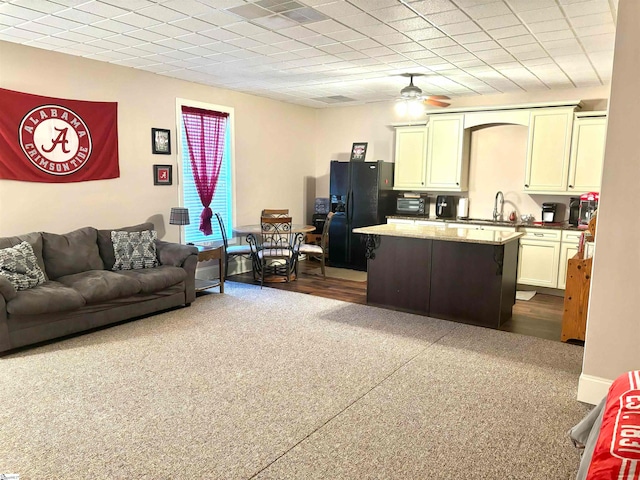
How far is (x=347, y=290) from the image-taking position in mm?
6277

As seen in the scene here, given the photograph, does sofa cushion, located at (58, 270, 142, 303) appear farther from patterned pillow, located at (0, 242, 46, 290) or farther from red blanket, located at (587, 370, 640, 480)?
red blanket, located at (587, 370, 640, 480)

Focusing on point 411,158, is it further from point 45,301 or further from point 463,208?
point 45,301

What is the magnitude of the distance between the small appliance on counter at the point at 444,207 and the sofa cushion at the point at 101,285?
4.49 m

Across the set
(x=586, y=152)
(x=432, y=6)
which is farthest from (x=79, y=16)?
(x=586, y=152)

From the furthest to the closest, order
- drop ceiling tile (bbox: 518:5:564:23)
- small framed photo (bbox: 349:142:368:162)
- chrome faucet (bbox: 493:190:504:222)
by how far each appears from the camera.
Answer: small framed photo (bbox: 349:142:368:162)
chrome faucet (bbox: 493:190:504:222)
drop ceiling tile (bbox: 518:5:564:23)

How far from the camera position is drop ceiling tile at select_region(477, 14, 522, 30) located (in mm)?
3691

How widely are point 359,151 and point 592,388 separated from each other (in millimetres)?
5342

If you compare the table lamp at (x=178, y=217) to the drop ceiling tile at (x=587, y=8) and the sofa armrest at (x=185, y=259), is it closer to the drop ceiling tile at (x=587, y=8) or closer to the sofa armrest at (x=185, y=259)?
the sofa armrest at (x=185, y=259)

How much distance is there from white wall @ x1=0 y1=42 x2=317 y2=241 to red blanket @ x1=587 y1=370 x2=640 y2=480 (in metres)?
5.09

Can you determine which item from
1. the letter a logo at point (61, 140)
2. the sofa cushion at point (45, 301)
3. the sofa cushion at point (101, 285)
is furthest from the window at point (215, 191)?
the sofa cushion at point (45, 301)

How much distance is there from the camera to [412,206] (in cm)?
737

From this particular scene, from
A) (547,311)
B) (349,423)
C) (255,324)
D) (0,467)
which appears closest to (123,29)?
(255,324)

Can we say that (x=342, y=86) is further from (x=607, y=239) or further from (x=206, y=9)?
(x=607, y=239)

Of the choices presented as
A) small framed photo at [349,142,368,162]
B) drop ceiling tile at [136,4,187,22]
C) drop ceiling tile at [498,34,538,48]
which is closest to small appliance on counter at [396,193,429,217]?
small framed photo at [349,142,368,162]
